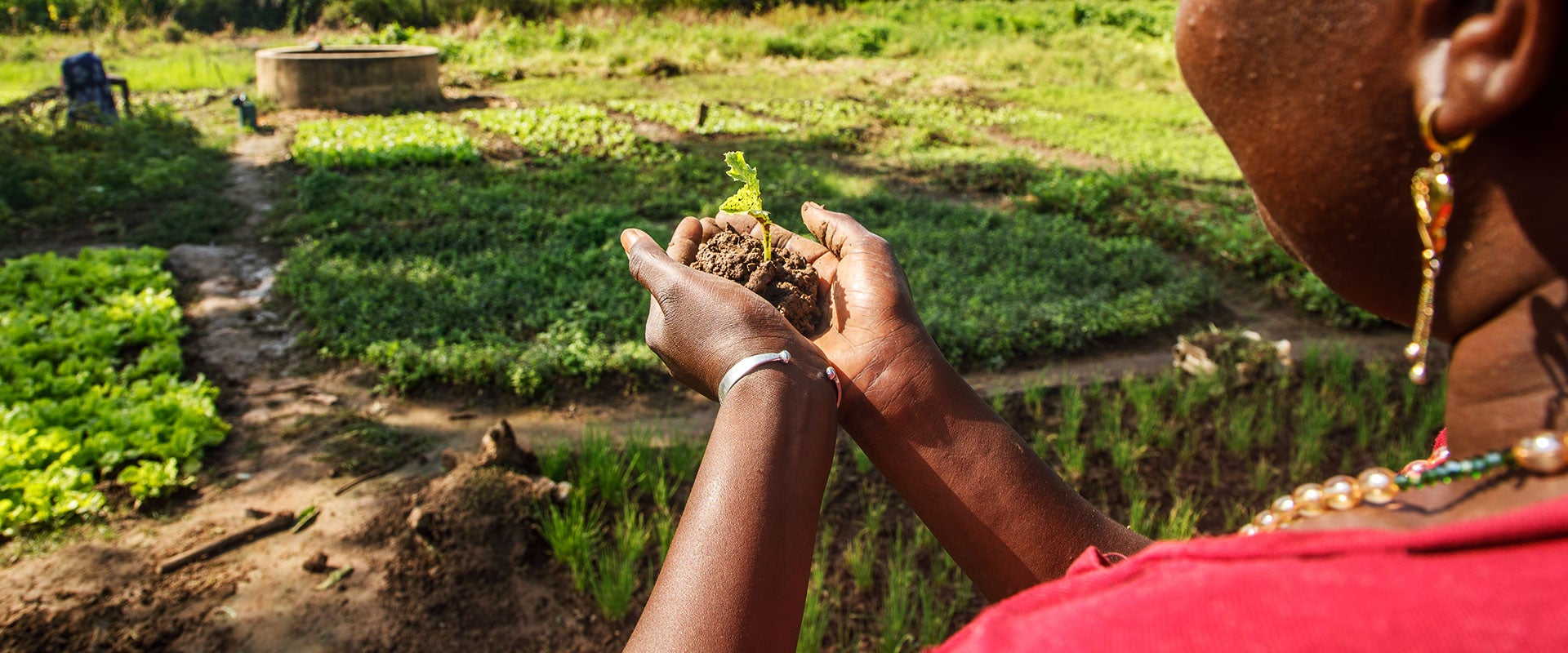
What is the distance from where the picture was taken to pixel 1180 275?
6.95 metres

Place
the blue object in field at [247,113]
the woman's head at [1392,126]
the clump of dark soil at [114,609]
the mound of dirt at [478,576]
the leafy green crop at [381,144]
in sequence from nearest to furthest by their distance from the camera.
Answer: the woman's head at [1392,126] < the clump of dark soil at [114,609] < the mound of dirt at [478,576] < the leafy green crop at [381,144] < the blue object in field at [247,113]

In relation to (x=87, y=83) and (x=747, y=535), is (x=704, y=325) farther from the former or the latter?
(x=87, y=83)

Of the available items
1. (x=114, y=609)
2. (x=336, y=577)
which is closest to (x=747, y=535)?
(x=336, y=577)

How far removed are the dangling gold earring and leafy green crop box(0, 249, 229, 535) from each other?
4309mm

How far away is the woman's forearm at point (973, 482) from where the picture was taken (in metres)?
1.64

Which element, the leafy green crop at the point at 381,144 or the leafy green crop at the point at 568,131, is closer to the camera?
the leafy green crop at the point at 381,144

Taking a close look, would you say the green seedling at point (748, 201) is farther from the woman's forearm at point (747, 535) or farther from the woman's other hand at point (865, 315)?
the woman's forearm at point (747, 535)

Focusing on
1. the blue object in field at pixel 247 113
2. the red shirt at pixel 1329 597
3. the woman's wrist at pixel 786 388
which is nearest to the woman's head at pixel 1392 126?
the red shirt at pixel 1329 597

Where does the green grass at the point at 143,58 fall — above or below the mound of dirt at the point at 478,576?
above

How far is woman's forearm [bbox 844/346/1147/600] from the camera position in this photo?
164cm

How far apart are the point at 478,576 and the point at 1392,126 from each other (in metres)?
3.17

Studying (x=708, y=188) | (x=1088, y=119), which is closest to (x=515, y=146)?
(x=708, y=188)

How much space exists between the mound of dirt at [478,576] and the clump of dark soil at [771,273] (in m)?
1.42

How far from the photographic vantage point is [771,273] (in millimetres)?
2369
